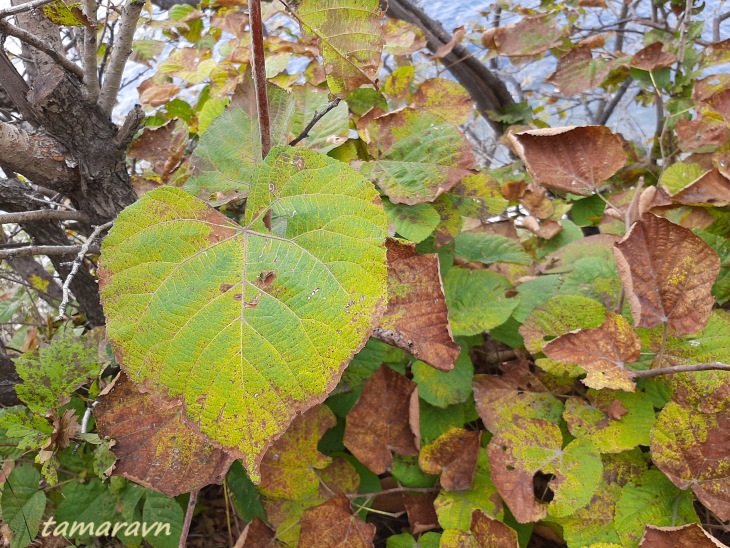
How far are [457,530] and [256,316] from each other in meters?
0.46

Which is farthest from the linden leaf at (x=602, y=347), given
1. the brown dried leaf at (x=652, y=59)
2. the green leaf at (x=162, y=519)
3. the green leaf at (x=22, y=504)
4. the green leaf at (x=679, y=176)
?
the brown dried leaf at (x=652, y=59)

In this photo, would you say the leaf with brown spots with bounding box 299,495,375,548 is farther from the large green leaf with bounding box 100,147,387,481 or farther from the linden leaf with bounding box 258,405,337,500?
the large green leaf with bounding box 100,147,387,481

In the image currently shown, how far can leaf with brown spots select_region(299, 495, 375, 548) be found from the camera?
67 cm

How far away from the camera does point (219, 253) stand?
44 centimetres

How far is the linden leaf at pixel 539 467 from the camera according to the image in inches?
24.9

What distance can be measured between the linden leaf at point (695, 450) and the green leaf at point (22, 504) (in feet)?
3.05

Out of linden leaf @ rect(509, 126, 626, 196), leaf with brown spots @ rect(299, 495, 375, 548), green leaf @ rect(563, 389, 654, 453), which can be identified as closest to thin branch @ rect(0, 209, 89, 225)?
leaf with brown spots @ rect(299, 495, 375, 548)

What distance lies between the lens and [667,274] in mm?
641

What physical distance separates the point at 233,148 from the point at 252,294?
0.29 meters

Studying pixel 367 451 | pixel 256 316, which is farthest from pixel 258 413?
pixel 367 451

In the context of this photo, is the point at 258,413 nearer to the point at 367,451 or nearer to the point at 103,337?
the point at 367,451

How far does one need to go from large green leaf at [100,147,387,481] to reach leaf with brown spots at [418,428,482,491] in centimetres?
41

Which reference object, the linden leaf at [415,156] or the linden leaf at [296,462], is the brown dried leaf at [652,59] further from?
the linden leaf at [296,462]

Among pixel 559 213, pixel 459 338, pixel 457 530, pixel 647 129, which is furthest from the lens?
pixel 647 129
